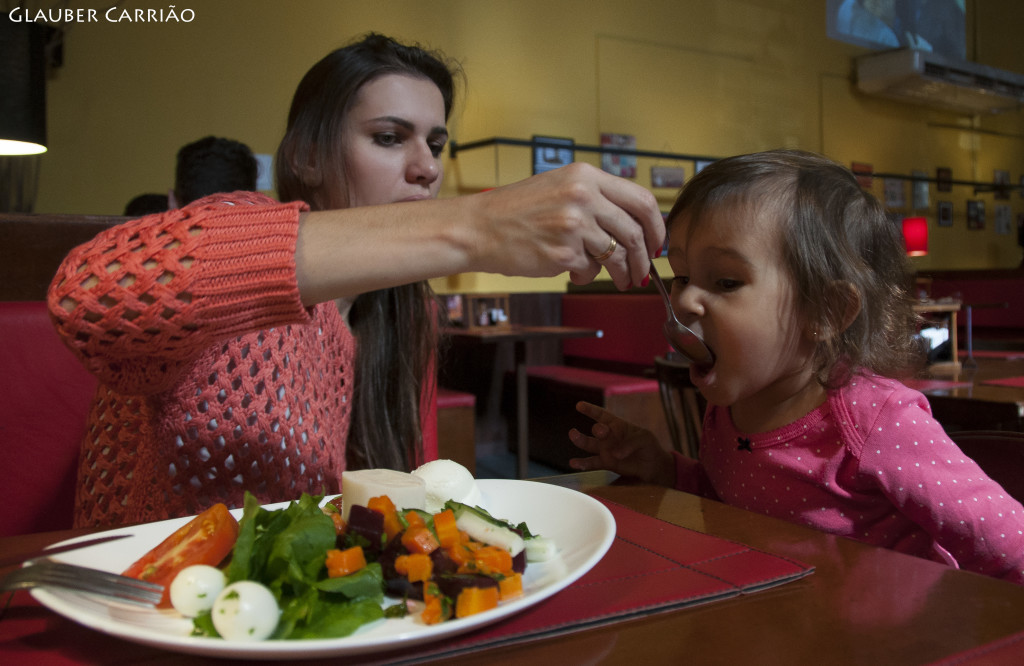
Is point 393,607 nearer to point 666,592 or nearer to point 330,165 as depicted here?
point 666,592

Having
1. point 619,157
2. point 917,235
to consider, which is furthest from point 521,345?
point 917,235

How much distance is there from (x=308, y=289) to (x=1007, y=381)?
6.76 ft

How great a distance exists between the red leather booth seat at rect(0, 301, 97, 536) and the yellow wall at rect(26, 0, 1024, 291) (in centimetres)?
372

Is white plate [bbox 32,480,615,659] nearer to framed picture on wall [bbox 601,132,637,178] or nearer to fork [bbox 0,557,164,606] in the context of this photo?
fork [bbox 0,557,164,606]

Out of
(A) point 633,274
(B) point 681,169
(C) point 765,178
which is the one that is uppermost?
(B) point 681,169

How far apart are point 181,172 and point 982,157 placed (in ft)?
32.4

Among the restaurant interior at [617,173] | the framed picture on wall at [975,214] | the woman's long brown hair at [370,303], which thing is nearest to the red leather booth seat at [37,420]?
the restaurant interior at [617,173]

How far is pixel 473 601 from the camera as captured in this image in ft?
1.67

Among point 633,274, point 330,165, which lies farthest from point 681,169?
point 633,274

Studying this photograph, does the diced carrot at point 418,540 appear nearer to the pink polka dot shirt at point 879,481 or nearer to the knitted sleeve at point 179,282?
the knitted sleeve at point 179,282

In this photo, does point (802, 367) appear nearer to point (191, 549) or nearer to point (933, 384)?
point (191, 549)

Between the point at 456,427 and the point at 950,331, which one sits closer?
the point at 950,331

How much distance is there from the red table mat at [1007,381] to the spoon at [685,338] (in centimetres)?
137

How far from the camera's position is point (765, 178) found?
45.9 inches
